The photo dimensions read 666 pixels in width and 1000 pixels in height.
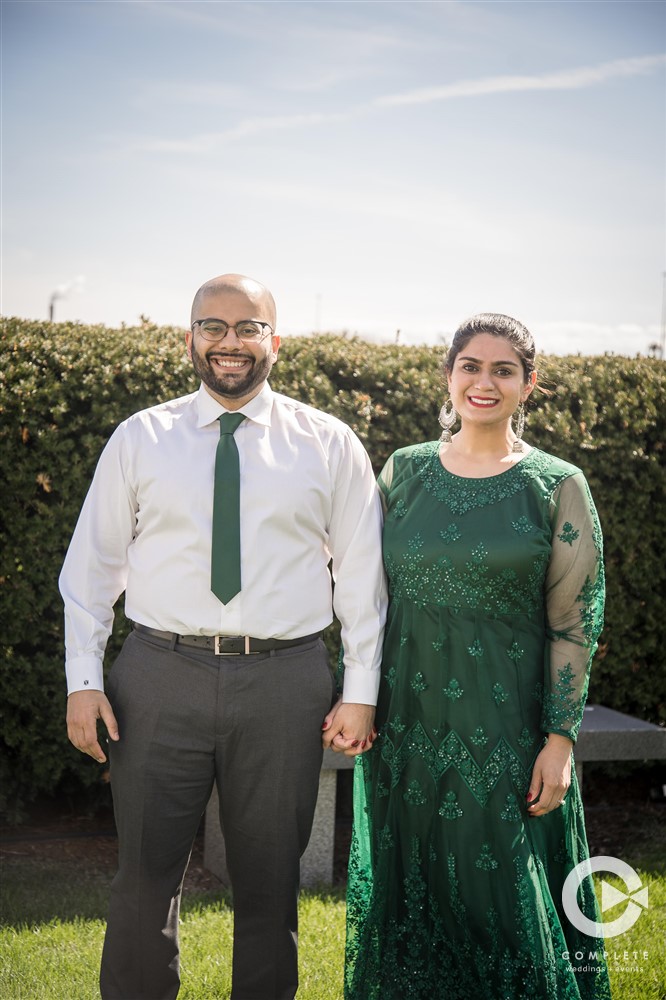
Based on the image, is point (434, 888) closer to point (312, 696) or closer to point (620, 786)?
point (312, 696)

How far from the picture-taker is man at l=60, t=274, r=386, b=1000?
2.61 metres

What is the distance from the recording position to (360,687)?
2.70m

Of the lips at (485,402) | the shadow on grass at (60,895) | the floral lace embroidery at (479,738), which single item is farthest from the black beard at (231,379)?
the shadow on grass at (60,895)

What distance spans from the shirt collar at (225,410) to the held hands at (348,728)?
2.88ft

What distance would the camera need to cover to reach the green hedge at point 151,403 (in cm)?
407

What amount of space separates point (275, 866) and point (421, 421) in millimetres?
2452

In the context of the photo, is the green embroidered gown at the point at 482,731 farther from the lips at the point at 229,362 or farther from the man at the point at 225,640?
the lips at the point at 229,362

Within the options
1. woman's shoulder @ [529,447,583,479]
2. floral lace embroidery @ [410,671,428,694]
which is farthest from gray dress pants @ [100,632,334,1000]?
woman's shoulder @ [529,447,583,479]

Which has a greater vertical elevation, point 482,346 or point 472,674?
point 482,346

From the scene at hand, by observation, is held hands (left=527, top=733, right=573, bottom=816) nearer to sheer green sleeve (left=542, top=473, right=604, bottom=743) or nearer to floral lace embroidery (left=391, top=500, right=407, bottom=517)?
sheer green sleeve (left=542, top=473, right=604, bottom=743)

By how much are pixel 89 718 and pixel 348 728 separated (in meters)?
0.75

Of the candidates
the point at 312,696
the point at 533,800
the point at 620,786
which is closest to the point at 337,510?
the point at 312,696

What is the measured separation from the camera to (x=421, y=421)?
455 centimetres

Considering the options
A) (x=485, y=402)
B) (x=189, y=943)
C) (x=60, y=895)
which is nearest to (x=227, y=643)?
(x=485, y=402)
